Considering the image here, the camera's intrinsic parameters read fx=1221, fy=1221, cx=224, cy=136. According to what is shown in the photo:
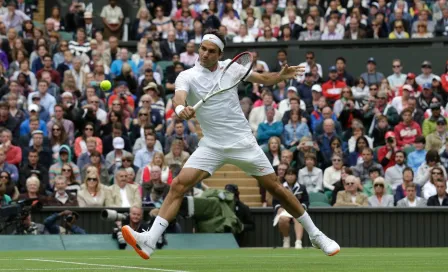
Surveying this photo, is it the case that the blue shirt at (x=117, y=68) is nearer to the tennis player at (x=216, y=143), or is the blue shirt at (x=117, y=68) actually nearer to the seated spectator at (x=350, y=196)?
the seated spectator at (x=350, y=196)

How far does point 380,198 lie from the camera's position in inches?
800

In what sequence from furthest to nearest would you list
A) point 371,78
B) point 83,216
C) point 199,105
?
point 371,78 < point 83,216 < point 199,105

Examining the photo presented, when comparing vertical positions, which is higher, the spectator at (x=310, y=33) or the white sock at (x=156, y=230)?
the spectator at (x=310, y=33)

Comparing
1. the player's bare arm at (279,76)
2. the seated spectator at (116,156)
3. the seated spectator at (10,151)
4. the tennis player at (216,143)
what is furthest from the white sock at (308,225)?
Answer: the seated spectator at (10,151)

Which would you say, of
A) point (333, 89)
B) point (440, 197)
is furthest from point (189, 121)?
point (440, 197)

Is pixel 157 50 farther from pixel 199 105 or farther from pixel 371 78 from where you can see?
pixel 199 105

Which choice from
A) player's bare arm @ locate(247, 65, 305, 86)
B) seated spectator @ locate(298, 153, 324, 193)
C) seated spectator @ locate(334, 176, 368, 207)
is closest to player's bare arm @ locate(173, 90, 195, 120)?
player's bare arm @ locate(247, 65, 305, 86)

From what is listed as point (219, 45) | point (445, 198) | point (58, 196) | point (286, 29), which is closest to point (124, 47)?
point (286, 29)

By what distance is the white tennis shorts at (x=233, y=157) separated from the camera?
1180 centimetres

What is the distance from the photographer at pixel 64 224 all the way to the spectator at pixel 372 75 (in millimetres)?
8270

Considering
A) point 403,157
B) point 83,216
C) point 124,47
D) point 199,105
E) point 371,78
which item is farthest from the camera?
point 124,47

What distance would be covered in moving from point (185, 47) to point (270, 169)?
15.0m

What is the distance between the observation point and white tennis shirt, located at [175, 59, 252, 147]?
11.9 m

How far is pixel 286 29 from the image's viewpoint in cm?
2670
